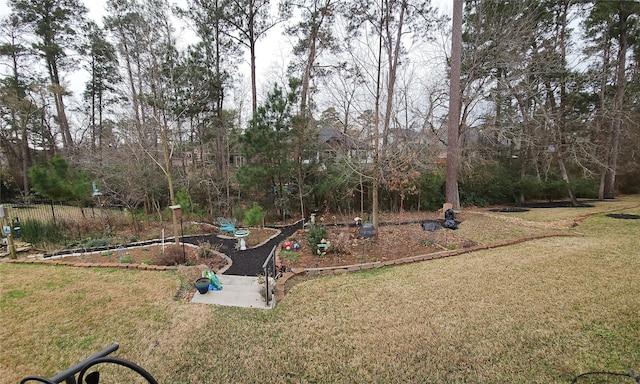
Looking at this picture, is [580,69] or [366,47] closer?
[366,47]

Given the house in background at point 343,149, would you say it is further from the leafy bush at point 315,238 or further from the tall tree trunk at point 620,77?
the tall tree trunk at point 620,77

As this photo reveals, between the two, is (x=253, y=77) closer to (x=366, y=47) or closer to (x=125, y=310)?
(x=366, y=47)

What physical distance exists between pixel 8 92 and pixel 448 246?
18.0 metres

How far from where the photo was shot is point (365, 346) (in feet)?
7.86

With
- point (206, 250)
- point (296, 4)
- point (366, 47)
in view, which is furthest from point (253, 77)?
point (206, 250)

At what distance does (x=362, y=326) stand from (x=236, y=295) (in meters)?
1.94

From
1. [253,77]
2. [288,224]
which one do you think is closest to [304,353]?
[288,224]

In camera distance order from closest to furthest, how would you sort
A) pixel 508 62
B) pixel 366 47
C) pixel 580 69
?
pixel 366 47, pixel 508 62, pixel 580 69

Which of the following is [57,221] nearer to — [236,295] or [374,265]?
[236,295]

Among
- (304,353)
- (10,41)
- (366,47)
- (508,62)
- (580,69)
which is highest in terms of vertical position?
(10,41)

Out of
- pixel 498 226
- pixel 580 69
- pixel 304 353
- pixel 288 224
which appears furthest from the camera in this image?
pixel 580 69

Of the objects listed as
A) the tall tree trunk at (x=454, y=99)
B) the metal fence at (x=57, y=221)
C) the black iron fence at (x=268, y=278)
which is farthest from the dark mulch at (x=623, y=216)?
the metal fence at (x=57, y=221)

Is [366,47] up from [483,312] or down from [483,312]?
up

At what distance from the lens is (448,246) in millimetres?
5418
